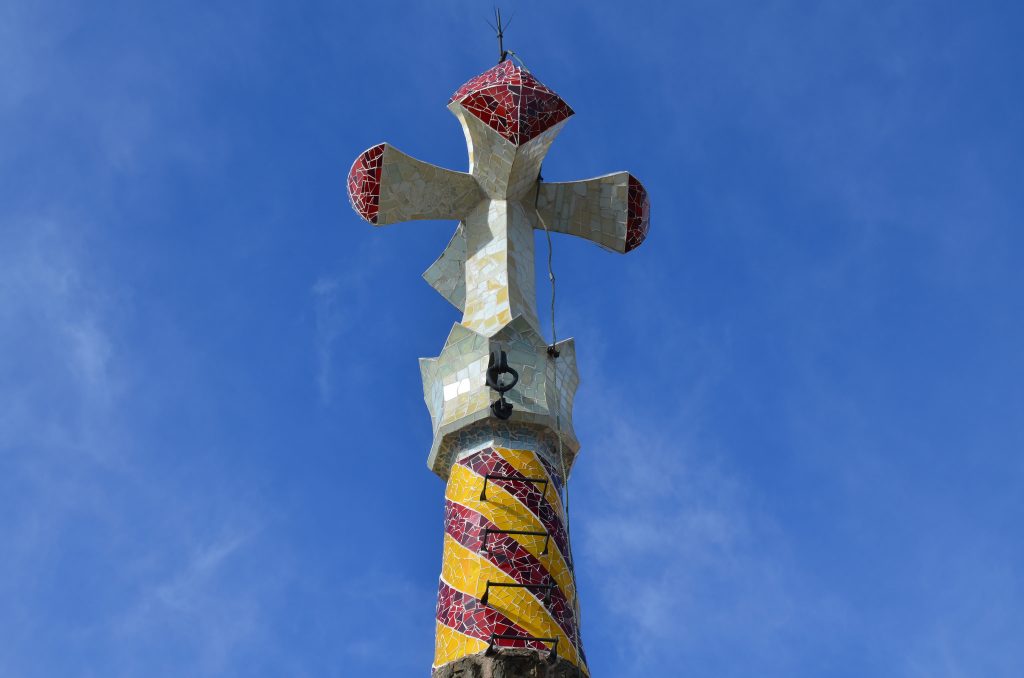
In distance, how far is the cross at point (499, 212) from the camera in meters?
12.0

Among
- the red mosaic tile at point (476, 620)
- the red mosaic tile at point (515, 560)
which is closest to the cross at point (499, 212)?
the red mosaic tile at point (515, 560)

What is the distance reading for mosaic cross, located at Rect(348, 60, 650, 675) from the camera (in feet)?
34.5

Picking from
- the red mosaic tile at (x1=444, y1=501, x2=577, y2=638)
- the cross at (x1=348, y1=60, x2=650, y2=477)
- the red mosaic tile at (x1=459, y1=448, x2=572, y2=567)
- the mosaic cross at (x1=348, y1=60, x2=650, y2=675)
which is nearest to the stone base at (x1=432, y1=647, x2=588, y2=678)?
the mosaic cross at (x1=348, y1=60, x2=650, y2=675)

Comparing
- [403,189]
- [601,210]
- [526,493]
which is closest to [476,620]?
[526,493]

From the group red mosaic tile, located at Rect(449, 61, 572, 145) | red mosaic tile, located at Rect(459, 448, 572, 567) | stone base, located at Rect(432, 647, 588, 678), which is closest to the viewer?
stone base, located at Rect(432, 647, 588, 678)

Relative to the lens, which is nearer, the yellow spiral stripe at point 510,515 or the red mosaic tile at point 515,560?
the red mosaic tile at point 515,560

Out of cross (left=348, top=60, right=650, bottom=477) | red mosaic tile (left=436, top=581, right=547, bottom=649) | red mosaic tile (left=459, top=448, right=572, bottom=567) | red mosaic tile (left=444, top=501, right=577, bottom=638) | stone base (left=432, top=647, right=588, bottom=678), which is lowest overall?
stone base (left=432, top=647, right=588, bottom=678)

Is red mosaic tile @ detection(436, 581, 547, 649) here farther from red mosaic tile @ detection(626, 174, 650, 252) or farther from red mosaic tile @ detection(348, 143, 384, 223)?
red mosaic tile @ detection(626, 174, 650, 252)

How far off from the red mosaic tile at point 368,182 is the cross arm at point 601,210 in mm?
1696

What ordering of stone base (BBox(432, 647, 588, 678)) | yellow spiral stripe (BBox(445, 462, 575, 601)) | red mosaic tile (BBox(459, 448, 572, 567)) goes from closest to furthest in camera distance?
stone base (BBox(432, 647, 588, 678))
yellow spiral stripe (BBox(445, 462, 575, 601))
red mosaic tile (BBox(459, 448, 572, 567))

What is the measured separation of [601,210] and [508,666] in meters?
5.46

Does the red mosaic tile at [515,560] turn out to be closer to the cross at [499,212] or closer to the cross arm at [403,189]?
the cross at [499,212]

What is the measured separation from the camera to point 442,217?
13414 millimetres

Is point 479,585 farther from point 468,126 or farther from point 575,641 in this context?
point 468,126
